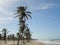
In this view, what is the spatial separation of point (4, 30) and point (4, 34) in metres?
1.90

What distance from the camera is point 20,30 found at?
4534 cm

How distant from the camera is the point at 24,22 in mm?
45844

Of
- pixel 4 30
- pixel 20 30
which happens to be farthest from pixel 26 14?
pixel 4 30

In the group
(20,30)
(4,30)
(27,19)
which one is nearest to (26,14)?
(27,19)

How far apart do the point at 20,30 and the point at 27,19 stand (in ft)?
12.0

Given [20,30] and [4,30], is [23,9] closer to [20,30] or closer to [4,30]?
[20,30]

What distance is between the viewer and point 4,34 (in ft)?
230

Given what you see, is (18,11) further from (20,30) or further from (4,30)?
(4,30)

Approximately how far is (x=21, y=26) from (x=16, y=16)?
10.8ft

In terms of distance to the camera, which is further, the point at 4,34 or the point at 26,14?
the point at 4,34

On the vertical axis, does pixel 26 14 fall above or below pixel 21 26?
above

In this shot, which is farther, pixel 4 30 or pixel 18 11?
pixel 4 30

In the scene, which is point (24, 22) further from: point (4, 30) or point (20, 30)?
point (4, 30)

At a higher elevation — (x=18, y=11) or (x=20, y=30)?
(x=18, y=11)
